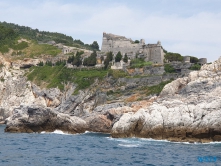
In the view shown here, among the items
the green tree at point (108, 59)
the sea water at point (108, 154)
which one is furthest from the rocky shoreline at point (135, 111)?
the green tree at point (108, 59)

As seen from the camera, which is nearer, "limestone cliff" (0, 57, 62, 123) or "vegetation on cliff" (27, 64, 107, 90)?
"limestone cliff" (0, 57, 62, 123)

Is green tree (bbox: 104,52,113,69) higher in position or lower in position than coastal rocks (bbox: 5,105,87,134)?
higher

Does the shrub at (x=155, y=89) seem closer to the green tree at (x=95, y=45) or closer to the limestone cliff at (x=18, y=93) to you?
the limestone cliff at (x=18, y=93)

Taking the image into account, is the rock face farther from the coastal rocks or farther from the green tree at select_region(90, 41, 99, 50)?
the green tree at select_region(90, 41, 99, 50)

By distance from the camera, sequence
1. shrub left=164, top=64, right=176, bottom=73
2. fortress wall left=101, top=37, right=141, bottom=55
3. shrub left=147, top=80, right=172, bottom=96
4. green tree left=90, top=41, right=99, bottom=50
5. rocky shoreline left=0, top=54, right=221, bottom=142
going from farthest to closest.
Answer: green tree left=90, top=41, right=99, bottom=50, fortress wall left=101, top=37, right=141, bottom=55, shrub left=164, top=64, right=176, bottom=73, shrub left=147, top=80, right=172, bottom=96, rocky shoreline left=0, top=54, right=221, bottom=142

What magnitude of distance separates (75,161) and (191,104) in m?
20.5

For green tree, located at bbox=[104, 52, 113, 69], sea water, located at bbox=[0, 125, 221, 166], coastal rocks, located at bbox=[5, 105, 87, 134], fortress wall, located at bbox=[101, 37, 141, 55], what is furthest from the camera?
fortress wall, located at bbox=[101, 37, 141, 55]

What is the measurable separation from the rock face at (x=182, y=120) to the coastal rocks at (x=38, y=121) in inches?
417

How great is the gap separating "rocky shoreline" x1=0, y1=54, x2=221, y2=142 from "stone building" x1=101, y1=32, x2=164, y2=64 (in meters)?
17.7

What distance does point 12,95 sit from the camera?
80.0 metres

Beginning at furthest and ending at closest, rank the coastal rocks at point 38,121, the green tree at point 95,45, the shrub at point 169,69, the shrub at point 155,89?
the green tree at point 95,45 < the shrub at point 169,69 < the shrub at point 155,89 < the coastal rocks at point 38,121

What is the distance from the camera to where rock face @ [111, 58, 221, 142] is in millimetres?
39781

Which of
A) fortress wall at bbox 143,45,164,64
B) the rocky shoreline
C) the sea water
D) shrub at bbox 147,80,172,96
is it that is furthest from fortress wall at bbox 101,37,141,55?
the sea water

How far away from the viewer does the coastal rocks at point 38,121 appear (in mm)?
52688
